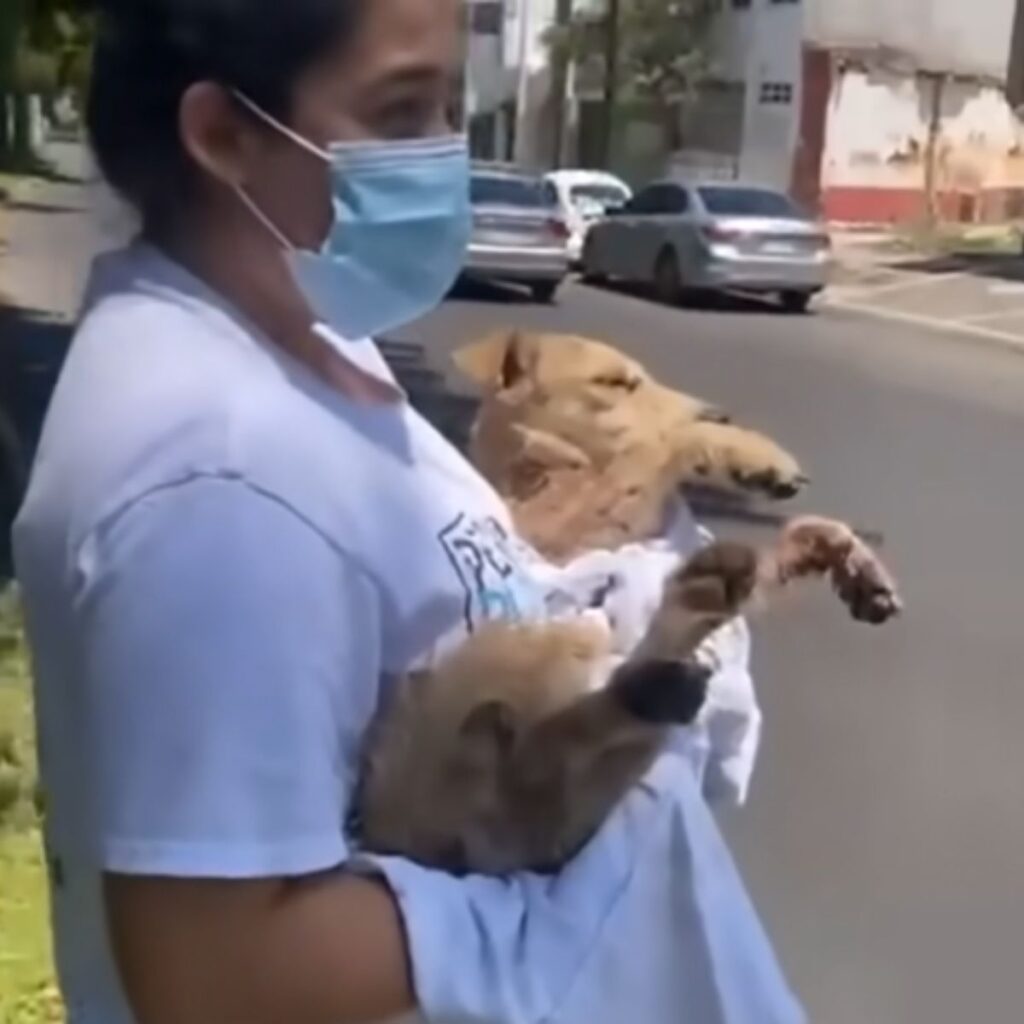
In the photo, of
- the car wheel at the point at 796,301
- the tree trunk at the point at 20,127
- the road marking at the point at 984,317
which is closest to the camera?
the tree trunk at the point at 20,127

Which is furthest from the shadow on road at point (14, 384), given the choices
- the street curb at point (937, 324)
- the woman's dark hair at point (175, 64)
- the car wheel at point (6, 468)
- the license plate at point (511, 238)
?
the street curb at point (937, 324)

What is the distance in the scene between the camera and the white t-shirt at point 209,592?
4.33 ft

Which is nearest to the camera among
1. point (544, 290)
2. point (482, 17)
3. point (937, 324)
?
point (482, 17)

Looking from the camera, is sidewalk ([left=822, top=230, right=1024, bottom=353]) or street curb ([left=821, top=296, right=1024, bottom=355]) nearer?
sidewalk ([left=822, top=230, right=1024, bottom=353])

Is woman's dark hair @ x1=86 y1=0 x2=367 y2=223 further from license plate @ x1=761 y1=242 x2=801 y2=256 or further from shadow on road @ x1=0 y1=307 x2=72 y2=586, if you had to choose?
license plate @ x1=761 y1=242 x2=801 y2=256

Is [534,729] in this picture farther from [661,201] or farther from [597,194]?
[597,194]

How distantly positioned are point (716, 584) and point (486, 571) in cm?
15

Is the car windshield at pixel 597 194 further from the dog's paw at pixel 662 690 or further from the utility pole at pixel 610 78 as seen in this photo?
the dog's paw at pixel 662 690

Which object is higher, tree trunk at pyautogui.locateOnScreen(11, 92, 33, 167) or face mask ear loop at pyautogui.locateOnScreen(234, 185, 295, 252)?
face mask ear loop at pyautogui.locateOnScreen(234, 185, 295, 252)

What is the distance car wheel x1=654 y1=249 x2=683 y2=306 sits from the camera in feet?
45.1

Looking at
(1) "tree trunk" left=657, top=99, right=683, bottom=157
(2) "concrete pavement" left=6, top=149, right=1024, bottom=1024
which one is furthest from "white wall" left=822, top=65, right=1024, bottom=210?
(2) "concrete pavement" left=6, top=149, right=1024, bottom=1024

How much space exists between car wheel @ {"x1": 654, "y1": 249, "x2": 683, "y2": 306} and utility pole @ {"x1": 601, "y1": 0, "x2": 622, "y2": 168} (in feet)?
3.76

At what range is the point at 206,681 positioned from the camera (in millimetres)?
1315

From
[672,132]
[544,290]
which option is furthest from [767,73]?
[544,290]
